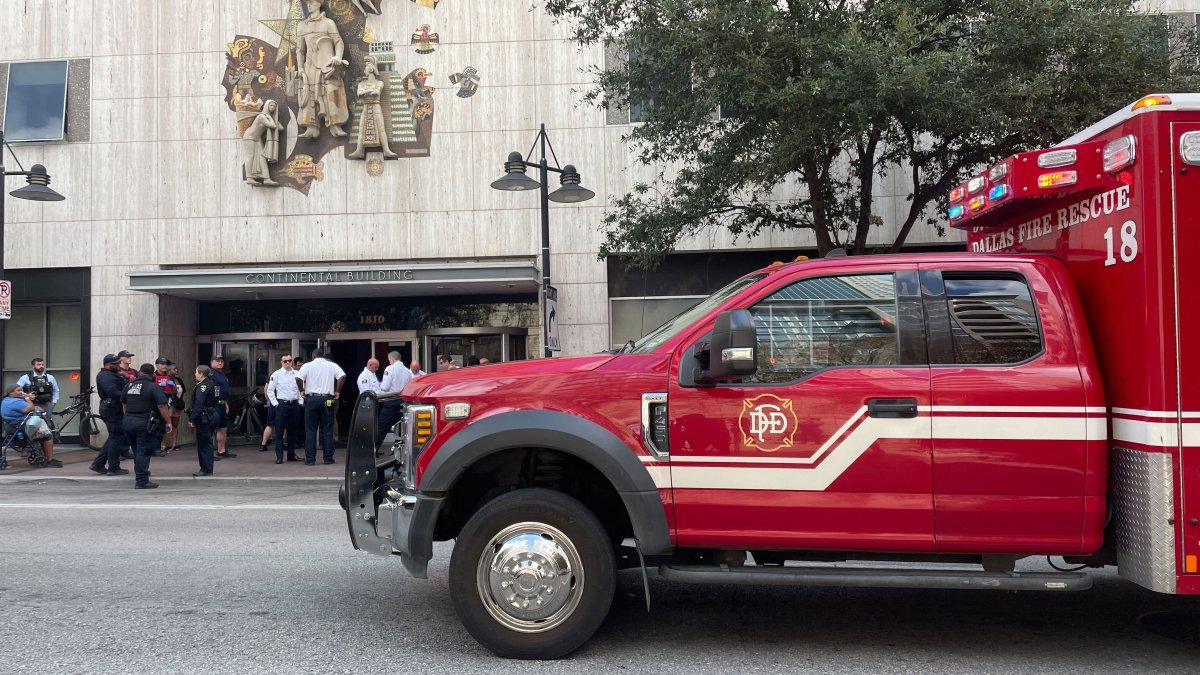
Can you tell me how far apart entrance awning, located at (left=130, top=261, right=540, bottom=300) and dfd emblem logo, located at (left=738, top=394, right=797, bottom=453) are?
35.3 feet

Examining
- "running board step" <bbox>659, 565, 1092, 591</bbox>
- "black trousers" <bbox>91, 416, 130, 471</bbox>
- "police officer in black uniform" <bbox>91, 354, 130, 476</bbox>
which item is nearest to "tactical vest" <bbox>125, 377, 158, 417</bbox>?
"police officer in black uniform" <bbox>91, 354, 130, 476</bbox>

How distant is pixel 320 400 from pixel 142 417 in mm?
2924

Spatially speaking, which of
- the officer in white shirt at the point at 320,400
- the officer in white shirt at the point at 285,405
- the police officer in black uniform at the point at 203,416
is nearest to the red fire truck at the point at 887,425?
the police officer in black uniform at the point at 203,416

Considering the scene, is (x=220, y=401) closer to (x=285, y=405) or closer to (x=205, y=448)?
(x=285, y=405)

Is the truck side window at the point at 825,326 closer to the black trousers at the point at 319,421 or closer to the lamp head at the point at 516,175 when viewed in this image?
the lamp head at the point at 516,175

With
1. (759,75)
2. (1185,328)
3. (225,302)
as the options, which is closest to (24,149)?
(225,302)

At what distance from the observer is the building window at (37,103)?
1627 centimetres

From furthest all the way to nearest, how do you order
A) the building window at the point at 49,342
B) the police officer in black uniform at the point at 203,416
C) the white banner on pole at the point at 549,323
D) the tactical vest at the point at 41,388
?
the building window at the point at 49,342
the tactical vest at the point at 41,388
the police officer in black uniform at the point at 203,416
the white banner on pole at the point at 549,323

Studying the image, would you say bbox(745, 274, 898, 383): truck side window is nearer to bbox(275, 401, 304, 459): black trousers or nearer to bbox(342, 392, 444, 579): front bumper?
bbox(342, 392, 444, 579): front bumper

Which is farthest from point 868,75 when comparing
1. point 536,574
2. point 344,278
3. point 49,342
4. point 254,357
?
point 49,342

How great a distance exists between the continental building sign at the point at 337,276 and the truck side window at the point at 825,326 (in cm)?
1116

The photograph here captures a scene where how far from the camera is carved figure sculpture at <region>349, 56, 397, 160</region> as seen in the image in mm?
15617

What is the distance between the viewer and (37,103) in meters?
16.3

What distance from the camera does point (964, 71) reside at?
8734 mm
